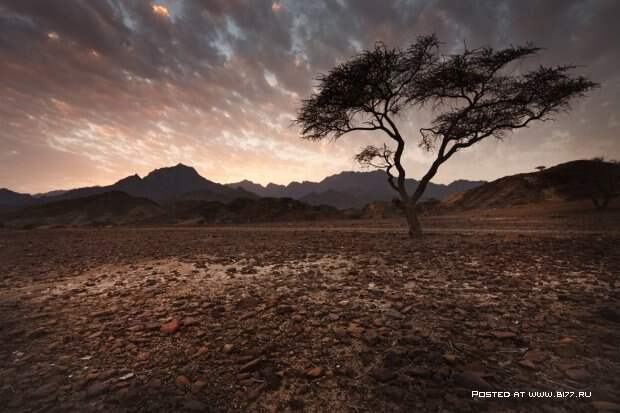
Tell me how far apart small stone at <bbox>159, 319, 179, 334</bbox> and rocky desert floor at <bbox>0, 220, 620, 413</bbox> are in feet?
0.10

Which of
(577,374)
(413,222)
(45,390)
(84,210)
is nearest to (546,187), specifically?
(413,222)

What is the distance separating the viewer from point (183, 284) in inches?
256

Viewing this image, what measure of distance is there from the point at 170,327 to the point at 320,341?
212 centimetres

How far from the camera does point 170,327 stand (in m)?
3.95

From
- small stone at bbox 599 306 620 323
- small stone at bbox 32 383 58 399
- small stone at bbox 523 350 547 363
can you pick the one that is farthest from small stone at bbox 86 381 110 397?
small stone at bbox 599 306 620 323

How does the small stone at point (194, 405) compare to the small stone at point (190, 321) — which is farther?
the small stone at point (190, 321)

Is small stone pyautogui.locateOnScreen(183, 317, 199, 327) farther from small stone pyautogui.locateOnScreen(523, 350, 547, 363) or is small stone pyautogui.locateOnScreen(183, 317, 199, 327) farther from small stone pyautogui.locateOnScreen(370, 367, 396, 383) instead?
small stone pyautogui.locateOnScreen(523, 350, 547, 363)

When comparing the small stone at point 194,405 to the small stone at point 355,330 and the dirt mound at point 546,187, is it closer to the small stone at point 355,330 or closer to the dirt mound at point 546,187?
the small stone at point 355,330

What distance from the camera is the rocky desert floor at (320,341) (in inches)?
97.2

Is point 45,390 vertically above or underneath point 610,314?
underneath

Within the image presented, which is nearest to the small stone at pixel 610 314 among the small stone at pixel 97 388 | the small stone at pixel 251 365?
the small stone at pixel 251 365

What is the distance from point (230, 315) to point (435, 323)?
3.02 metres

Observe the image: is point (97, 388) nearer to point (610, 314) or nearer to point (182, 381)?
point (182, 381)

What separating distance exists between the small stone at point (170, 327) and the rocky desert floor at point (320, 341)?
0.10 ft
